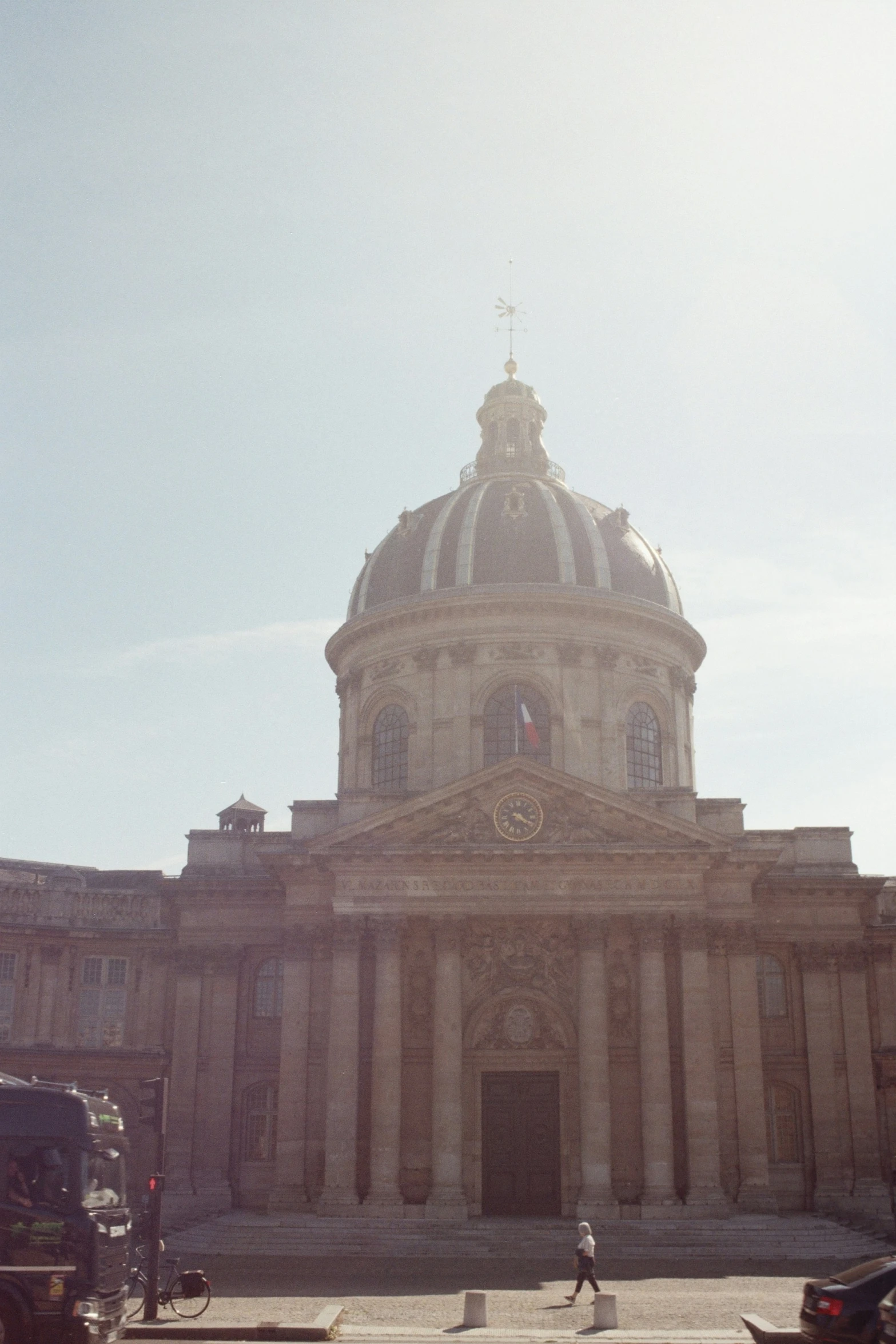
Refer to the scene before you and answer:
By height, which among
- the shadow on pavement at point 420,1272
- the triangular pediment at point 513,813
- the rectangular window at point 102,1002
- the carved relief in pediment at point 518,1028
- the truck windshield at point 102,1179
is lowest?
the shadow on pavement at point 420,1272

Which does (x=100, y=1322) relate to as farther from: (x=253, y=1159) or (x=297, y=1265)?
(x=253, y=1159)

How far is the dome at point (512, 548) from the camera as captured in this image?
50.4 m

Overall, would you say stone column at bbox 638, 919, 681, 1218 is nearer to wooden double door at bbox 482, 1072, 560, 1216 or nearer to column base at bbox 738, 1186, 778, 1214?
column base at bbox 738, 1186, 778, 1214

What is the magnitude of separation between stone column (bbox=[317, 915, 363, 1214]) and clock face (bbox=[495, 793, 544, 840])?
4.98 meters

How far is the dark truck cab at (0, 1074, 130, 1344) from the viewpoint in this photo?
58.2 ft

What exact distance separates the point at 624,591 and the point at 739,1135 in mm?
19398

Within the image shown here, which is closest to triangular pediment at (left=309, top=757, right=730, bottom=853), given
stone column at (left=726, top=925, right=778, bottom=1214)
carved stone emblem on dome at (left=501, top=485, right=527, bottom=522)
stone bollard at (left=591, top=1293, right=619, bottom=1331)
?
stone column at (left=726, top=925, right=778, bottom=1214)

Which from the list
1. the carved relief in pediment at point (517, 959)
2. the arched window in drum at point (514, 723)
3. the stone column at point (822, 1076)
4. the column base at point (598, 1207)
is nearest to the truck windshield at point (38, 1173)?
the column base at point (598, 1207)

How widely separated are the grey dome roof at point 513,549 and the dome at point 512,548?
0.04 metres

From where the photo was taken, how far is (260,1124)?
44.2m

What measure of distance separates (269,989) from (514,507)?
19.0m

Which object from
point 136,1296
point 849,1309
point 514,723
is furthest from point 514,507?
point 849,1309

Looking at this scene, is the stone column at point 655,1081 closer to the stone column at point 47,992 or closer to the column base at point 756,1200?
the column base at point 756,1200

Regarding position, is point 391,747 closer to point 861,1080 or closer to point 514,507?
point 514,507
